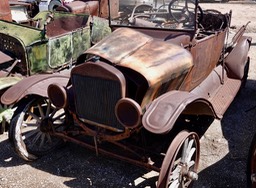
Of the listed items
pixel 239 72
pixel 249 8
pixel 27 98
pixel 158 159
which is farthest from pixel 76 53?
pixel 249 8

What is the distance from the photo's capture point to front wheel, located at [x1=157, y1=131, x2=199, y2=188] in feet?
9.27

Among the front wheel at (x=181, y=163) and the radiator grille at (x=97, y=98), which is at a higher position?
the radiator grille at (x=97, y=98)

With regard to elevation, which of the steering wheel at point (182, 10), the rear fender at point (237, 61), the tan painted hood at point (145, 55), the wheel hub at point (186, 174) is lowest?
the wheel hub at point (186, 174)

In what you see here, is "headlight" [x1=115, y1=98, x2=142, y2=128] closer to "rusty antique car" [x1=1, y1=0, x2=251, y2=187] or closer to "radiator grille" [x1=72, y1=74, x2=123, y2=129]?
"rusty antique car" [x1=1, y1=0, x2=251, y2=187]

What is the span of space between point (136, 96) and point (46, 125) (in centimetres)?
117

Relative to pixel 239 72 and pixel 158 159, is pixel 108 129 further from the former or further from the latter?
pixel 239 72

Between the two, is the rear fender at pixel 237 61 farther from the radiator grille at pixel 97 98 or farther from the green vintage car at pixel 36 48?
the radiator grille at pixel 97 98

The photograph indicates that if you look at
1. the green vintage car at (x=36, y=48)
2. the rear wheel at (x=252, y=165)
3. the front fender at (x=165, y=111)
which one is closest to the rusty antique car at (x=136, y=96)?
the front fender at (x=165, y=111)

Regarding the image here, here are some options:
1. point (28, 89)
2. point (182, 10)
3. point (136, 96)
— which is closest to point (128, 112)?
point (136, 96)

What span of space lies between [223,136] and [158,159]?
4.47 ft

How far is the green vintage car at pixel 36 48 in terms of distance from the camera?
16.7 feet

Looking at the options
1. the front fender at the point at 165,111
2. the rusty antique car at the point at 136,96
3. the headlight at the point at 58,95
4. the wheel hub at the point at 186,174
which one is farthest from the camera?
the headlight at the point at 58,95

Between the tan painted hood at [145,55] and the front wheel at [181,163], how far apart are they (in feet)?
1.97

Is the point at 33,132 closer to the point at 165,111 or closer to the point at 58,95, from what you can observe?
the point at 58,95
